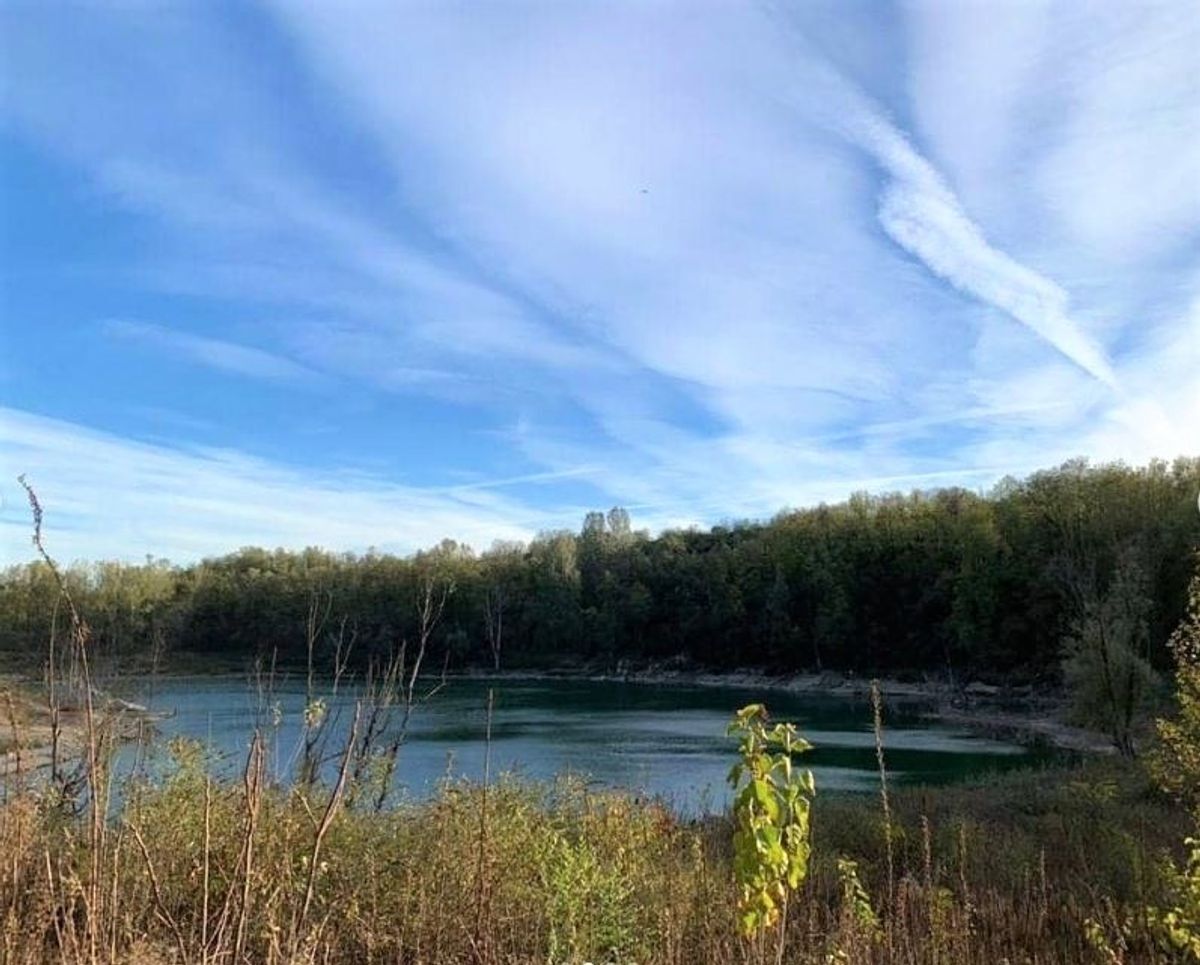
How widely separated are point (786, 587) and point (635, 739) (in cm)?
4670

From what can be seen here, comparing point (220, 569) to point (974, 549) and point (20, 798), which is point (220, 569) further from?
point (20, 798)

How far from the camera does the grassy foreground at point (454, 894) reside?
472 centimetres

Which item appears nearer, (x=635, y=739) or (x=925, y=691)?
(x=635, y=739)

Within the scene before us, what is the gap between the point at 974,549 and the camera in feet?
220

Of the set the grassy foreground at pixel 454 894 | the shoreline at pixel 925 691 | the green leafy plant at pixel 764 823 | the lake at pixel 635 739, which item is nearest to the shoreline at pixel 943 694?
the shoreline at pixel 925 691

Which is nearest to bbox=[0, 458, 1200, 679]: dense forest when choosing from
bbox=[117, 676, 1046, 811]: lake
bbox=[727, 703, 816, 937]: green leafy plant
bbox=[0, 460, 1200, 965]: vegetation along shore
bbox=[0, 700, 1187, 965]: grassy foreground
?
bbox=[0, 460, 1200, 965]: vegetation along shore

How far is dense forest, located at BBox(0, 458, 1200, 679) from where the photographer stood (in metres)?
55.7

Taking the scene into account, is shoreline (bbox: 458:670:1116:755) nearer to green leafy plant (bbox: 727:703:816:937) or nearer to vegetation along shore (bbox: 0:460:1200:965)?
vegetation along shore (bbox: 0:460:1200:965)

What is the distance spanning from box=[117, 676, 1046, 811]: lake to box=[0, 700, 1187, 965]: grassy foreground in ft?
3.12

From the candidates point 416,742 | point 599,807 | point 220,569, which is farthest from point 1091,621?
→ point 220,569

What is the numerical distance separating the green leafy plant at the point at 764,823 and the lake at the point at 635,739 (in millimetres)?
4760

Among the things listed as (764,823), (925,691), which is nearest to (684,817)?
(764,823)

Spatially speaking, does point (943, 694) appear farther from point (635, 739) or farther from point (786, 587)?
point (635, 739)

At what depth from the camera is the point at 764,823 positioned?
3.16 meters
